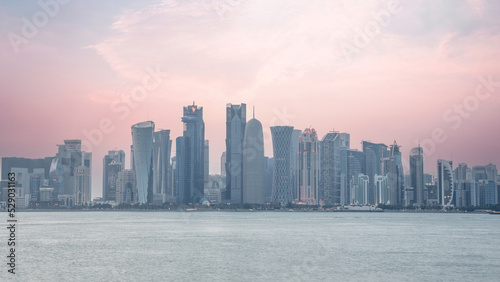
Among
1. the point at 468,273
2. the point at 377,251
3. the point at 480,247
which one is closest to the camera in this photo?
the point at 468,273

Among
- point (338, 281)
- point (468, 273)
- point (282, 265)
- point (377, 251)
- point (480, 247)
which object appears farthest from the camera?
point (480, 247)

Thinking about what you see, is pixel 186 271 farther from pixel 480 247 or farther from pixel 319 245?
pixel 480 247

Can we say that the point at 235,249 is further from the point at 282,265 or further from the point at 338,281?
the point at 338,281

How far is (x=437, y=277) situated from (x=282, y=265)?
75.5 ft

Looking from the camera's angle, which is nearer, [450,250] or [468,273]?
[468,273]

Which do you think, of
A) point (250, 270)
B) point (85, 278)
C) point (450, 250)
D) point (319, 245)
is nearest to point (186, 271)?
point (250, 270)

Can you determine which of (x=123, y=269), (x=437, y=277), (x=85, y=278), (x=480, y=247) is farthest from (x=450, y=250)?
(x=85, y=278)

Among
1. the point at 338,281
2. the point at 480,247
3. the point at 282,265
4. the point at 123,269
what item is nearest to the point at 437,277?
the point at 338,281

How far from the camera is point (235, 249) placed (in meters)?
113

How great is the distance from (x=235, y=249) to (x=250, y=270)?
100 ft

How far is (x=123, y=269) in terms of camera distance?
3258 inches

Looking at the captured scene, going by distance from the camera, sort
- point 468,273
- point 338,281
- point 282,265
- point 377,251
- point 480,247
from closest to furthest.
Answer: point 338,281 → point 468,273 → point 282,265 → point 377,251 → point 480,247

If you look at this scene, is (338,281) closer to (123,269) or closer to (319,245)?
(123,269)

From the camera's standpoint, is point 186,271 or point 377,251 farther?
point 377,251
